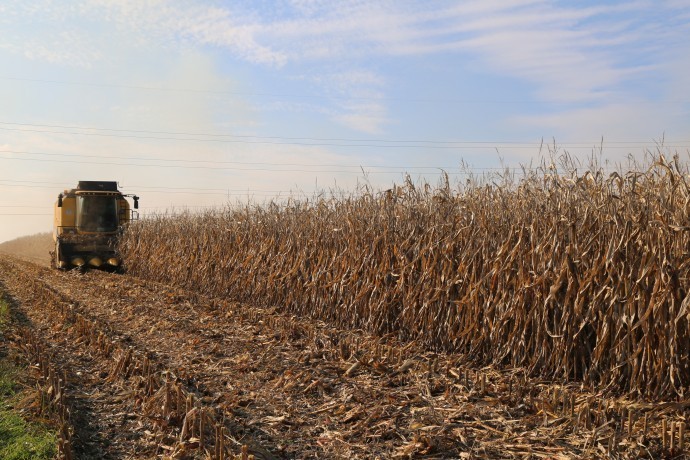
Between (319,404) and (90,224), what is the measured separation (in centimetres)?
1954

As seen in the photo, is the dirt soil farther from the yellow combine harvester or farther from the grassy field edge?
the yellow combine harvester

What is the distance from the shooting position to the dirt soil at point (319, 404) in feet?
15.8

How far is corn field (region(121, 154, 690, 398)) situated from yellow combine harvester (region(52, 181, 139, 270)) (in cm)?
1407

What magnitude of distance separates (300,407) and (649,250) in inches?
145

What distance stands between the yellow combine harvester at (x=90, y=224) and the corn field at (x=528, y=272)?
14.1m

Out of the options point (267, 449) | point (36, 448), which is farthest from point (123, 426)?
point (267, 449)

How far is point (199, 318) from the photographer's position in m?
11.3

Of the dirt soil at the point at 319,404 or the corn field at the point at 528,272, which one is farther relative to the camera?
the corn field at the point at 528,272

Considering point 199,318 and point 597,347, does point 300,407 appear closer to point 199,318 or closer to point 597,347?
point 597,347

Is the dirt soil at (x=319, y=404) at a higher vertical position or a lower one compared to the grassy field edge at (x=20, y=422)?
higher

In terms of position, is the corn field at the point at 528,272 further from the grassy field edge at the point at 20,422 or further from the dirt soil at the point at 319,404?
the grassy field edge at the point at 20,422

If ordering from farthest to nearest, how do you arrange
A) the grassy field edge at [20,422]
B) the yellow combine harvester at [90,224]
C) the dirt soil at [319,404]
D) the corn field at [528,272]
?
the yellow combine harvester at [90,224] → the corn field at [528,272] → the grassy field edge at [20,422] → the dirt soil at [319,404]

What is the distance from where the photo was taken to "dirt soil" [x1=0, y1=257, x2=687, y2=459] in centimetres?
483

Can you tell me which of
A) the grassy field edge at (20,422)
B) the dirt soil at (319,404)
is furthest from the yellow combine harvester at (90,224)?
the grassy field edge at (20,422)
